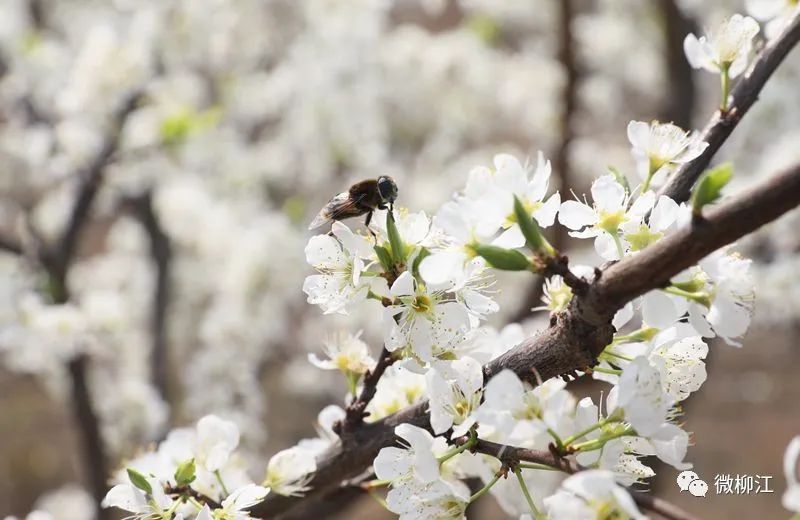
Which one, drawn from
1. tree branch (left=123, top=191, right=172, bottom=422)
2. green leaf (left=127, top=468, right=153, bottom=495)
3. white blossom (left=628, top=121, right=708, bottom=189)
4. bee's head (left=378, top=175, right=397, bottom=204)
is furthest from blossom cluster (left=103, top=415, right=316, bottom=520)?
tree branch (left=123, top=191, right=172, bottom=422)

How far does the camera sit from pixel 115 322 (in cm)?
218

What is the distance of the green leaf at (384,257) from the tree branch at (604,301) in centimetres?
10

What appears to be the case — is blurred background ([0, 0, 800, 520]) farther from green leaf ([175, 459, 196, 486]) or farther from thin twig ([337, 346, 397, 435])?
green leaf ([175, 459, 196, 486])

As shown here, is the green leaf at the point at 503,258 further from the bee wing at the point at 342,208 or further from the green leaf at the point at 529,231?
the bee wing at the point at 342,208

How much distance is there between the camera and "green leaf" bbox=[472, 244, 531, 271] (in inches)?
17.9

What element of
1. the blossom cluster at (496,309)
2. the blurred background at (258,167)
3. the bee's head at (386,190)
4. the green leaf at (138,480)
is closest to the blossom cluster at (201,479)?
the green leaf at (138,480)

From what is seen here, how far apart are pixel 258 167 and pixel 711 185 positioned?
3214mm

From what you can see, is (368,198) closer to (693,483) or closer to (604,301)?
(604,301)

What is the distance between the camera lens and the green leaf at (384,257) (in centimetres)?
53

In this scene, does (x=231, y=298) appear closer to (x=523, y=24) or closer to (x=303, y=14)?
(x=303, y=14)

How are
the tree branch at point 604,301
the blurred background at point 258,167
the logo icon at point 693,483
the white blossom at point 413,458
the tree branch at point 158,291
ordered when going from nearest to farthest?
the tree branch at point 604,301 < the white blossom at point 413,458 < the logo icon at point 693,483 < the blurred background at point 258,167 < the tree branch at point 158,291

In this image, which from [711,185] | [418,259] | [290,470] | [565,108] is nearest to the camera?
[711,185]

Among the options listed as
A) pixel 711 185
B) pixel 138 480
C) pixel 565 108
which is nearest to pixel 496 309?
pixel 711 185

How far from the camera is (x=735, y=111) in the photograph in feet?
1.90
